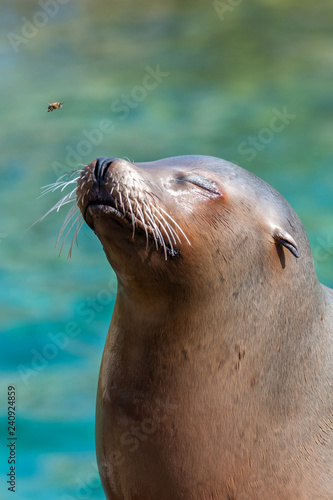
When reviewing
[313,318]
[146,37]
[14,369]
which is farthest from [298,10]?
[313,318]

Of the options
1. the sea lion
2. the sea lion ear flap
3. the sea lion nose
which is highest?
the sea lion ear flap

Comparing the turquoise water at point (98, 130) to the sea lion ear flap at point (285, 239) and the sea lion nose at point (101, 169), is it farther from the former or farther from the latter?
the sea lion nose at point (101, 169)

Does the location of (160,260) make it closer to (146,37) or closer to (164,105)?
(164,105)

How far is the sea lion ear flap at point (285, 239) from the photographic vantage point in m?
2.79

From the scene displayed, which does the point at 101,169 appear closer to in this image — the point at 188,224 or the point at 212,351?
the point at 188,224

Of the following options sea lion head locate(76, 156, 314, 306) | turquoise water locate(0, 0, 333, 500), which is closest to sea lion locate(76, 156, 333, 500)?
sea lion head locate(76, 156, 314, 306)

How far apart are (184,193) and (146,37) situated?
25.6 ft

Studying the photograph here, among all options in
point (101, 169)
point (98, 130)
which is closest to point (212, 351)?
point (101, 169)

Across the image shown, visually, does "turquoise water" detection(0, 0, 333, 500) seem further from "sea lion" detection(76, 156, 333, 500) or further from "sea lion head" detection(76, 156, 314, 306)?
"sea lion head" detection(76, 156, 314, 306)

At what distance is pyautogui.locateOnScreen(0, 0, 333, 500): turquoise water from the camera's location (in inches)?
196

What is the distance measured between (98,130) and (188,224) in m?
5.55

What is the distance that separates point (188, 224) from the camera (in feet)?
8.75

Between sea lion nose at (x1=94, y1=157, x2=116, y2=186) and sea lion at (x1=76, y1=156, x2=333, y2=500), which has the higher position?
sea lion nose at (x1=94, y1=157, x2=116, y2=186)

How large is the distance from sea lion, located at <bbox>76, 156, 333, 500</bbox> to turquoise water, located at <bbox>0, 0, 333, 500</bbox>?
4.75ft
